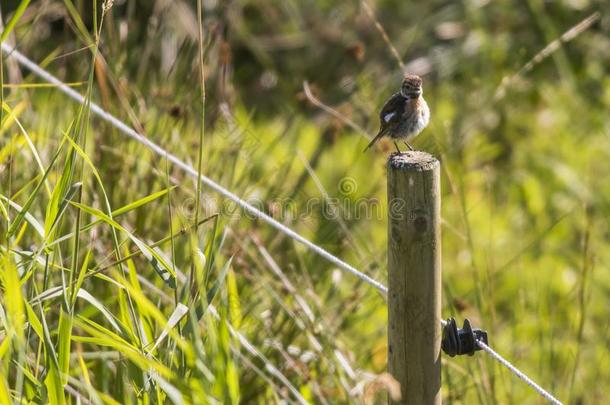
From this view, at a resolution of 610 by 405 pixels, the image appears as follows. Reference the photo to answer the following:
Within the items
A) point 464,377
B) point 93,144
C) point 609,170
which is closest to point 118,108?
point 93,144

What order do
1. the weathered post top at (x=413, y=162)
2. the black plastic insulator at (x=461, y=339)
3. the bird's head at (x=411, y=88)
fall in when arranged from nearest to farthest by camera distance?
the weathered post top at (x=413, y=162) → the black plastic insulator at (x=461, y=339) → the bird's head at (x=411, y=88)

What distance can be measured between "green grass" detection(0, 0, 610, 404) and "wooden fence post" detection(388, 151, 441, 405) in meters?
0.20

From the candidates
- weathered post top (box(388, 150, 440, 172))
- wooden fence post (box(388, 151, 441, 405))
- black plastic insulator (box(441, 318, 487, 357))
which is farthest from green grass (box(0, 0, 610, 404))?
weathered post top (box(388, 150, 440, 172))

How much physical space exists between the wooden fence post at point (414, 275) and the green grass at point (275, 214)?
0.65 ft

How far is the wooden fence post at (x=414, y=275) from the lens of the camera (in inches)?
86.4

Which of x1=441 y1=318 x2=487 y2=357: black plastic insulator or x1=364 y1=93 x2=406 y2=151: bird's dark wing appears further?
x1=364 y1=93 x2=406 y2=151: bird's dark wing

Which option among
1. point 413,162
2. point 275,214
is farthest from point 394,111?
point 413,162

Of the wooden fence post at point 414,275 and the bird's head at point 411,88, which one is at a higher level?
the bird's head at point 411,88

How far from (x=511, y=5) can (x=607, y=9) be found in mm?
661

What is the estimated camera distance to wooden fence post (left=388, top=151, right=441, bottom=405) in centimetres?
219

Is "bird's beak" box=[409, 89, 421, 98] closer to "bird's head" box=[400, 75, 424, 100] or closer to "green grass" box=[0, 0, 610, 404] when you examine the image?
"bird's head" box=[400, 75, 424, 100]

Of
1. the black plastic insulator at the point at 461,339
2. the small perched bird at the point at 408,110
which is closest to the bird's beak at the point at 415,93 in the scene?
the small perched bird at the point at 408,110

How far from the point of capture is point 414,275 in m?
2.24

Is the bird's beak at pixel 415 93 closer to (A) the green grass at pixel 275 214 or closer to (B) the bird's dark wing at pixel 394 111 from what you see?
(B) the bird's dark wing at pixel 394 111
